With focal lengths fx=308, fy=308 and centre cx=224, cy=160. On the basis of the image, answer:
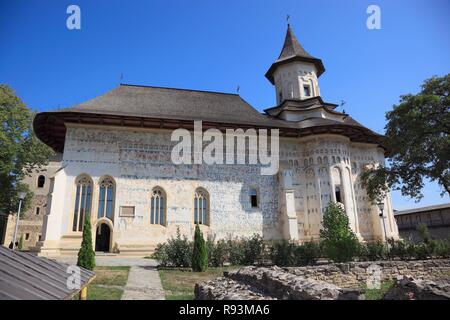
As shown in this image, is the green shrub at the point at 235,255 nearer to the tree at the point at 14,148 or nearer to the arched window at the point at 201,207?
the arched window at the point at 201,207

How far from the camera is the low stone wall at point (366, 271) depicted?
906 cm

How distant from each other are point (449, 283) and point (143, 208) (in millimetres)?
14548

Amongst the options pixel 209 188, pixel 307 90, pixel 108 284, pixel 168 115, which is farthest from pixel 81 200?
pixel 307 90

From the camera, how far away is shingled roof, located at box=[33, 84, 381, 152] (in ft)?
57.6

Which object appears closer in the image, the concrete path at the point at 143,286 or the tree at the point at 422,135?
the concrete path at the point at 143,286

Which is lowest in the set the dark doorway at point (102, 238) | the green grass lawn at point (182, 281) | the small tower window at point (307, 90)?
the green grass lawn at point (182, 281)

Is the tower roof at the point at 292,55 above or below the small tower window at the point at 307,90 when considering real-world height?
above

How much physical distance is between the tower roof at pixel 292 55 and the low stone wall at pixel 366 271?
768 inches

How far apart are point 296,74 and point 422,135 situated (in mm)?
13027

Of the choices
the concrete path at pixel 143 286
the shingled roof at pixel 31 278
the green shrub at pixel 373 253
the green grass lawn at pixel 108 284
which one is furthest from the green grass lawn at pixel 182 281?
the green shrub at pixel 373 253

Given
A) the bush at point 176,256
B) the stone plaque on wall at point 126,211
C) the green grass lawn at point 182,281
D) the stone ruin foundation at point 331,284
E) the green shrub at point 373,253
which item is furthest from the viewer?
the stone plaque on wall at point 126,211

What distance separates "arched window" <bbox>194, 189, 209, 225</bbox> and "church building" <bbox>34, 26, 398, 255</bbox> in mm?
61

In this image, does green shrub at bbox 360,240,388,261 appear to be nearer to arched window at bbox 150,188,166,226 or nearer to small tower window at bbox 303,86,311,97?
arched window at bbox 150,188,166,226
